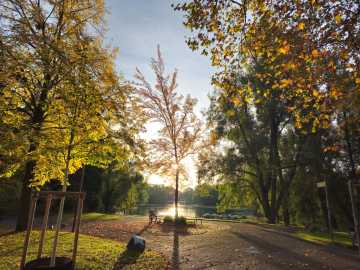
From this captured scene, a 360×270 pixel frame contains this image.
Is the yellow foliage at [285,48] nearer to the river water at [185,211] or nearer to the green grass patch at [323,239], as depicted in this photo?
the green grass patch at [323,239]

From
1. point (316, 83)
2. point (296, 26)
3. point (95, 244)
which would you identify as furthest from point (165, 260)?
point (296, 26)

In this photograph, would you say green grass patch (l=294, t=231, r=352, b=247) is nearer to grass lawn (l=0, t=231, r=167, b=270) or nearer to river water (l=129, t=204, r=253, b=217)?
grass lawn (l=0, t=231, r=167, b=270)

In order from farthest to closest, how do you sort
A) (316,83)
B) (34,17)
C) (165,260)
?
1. (34,17)
2. (165,260)
3. (316,83)

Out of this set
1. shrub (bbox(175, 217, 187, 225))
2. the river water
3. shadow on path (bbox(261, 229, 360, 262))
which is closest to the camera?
shadow on path (bbox(261, 229, 360, 262))

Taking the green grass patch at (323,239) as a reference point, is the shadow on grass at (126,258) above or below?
below

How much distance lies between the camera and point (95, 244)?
31.2ft

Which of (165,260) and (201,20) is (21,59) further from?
(165,260)

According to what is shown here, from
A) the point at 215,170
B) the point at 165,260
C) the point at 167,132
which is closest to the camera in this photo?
the point at 165,260

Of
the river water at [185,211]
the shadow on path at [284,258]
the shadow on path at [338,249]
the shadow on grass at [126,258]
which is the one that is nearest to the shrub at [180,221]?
the shadow on path at [284,258]

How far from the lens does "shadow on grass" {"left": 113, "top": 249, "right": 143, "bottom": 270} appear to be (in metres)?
7.12

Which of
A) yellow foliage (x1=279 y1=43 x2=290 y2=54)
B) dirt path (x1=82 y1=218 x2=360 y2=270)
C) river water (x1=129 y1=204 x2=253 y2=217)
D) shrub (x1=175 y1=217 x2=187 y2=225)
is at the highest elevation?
yellow foliage (x1=279 y1=43 x2=290 y2=54)

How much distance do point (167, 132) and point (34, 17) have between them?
36.6 feet

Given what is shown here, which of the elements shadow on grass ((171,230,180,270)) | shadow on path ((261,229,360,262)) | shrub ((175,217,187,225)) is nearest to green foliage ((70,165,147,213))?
shrub ((175,217,187,225))

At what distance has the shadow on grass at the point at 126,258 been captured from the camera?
7118mm
